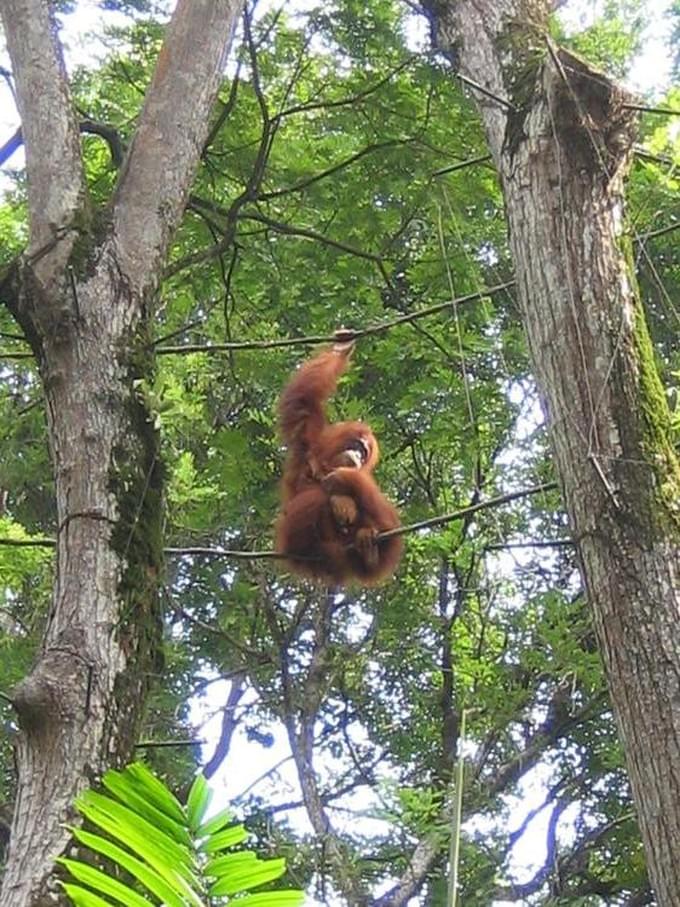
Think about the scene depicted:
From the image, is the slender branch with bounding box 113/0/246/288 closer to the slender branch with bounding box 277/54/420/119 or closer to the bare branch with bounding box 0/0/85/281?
the bare branch with bounding box 0/0/85/281

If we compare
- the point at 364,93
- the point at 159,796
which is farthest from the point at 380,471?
the point at 159,796

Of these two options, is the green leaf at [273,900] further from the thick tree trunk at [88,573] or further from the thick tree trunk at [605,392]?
the thick tree trunk at [88,573]

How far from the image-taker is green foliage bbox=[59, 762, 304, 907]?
0.76m

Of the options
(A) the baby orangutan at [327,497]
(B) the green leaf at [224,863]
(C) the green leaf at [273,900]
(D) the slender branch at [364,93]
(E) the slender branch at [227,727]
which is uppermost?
(D) the slender branch at [364,93]

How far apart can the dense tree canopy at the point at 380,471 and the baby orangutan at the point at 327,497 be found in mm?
354

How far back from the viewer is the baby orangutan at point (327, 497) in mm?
3945

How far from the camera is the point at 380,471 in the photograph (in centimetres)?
654

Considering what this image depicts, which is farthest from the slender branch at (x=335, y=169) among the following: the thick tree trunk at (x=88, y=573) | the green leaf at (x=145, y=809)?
the green leaf at (x=145, y=809)

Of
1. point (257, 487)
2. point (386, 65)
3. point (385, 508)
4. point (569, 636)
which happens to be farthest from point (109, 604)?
point (569, 636)

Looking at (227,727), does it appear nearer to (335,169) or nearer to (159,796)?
(335,169)

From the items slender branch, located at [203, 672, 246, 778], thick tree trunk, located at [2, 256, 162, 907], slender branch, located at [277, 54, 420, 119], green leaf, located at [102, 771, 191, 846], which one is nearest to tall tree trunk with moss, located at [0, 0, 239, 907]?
thick tree trunk, located at [2, 256, 162, 907]

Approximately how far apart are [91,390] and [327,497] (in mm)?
1338

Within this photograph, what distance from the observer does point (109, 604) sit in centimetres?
252

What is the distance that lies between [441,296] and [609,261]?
250 cm
